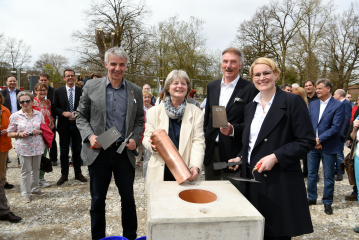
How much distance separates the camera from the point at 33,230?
3160mm

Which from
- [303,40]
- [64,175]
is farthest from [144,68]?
[64,175]

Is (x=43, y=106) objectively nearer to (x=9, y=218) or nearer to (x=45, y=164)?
(x=45, y=164)

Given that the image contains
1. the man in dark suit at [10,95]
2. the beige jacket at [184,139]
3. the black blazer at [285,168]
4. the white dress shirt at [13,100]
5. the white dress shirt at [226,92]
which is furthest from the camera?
the white dress shirt at [13,100]

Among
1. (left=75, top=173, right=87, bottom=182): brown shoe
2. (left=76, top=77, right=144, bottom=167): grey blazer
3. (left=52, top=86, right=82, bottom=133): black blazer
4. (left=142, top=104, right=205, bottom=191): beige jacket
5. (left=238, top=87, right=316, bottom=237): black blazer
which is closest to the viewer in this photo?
(left=238, top=87, right=316, bottom=237): black blazer

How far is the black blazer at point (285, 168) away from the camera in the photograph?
71.5 inches

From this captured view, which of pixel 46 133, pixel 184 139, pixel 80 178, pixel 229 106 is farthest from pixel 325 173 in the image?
pixel 46 133

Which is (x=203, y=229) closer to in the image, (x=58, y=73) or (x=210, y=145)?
(x=210, y=145)

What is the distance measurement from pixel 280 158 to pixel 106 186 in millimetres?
1792

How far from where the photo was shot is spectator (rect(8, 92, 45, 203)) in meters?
3.95

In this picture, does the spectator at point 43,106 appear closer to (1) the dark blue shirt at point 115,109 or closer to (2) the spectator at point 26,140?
(2) the spectator at point 26,140

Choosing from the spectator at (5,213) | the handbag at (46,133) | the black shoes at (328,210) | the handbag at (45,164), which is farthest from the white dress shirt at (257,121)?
the handbag at (45,164)

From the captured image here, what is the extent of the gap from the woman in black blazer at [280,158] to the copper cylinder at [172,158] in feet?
1.82

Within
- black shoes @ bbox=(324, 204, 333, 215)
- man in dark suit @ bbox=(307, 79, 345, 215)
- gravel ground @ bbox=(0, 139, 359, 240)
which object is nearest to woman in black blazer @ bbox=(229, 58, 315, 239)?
gravel ground @ bbox=(0, 139, 359, 240)

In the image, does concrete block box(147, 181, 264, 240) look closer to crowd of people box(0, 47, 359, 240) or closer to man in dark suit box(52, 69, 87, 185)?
crowd of people box(0, 47, 359, 240)
